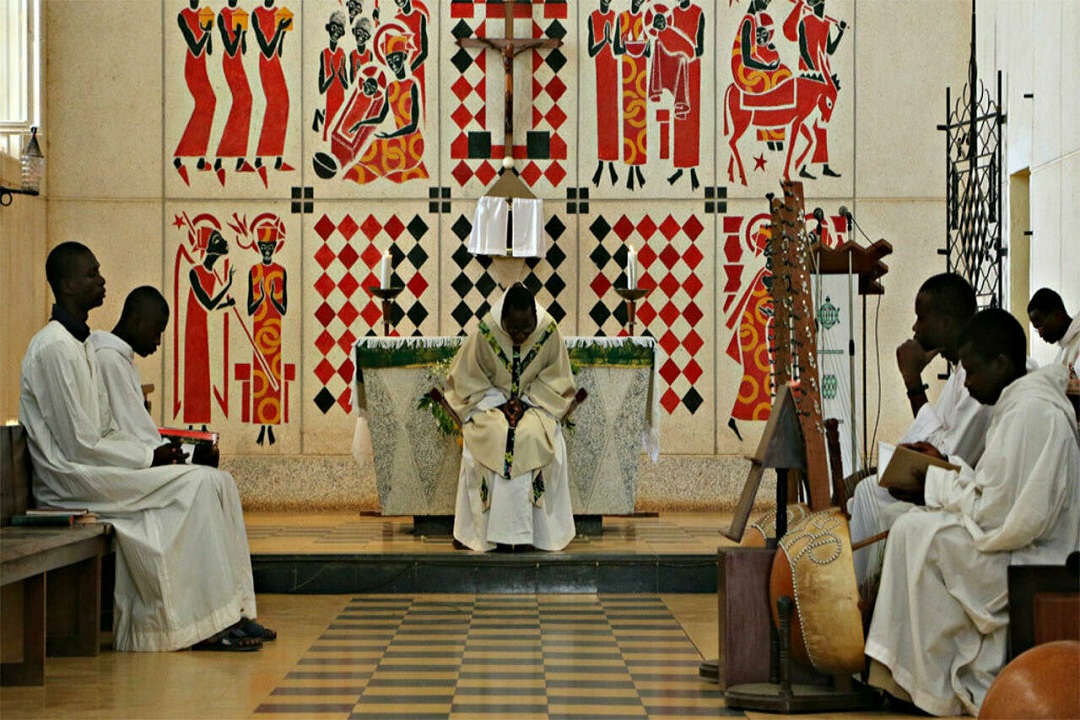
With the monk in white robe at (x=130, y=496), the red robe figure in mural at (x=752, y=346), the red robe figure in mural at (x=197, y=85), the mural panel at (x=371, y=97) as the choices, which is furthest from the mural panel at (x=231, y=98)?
the monk in white robe at (x=130, y=496)

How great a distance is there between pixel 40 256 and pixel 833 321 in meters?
5.98

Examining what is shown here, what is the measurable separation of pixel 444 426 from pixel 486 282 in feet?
7.95

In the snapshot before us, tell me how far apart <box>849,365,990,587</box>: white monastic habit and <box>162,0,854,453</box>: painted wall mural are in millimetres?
5020

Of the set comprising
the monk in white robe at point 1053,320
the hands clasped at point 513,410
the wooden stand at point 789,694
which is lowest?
the wooden stand at point 789,694

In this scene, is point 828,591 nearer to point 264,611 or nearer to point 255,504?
point 264,611

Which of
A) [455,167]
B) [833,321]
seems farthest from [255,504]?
[833,321]

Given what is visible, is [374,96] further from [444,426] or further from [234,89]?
[444,426]

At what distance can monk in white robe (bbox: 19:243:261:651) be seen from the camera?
653cm

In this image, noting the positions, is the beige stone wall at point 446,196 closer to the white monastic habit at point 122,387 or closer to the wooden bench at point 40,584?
the white monastic habit at point 122,387

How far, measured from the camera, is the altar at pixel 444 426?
9.39 m

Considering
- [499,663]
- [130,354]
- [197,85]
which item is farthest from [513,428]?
[197,85]

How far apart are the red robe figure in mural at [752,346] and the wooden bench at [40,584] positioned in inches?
238

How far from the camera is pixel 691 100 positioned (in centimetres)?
1162

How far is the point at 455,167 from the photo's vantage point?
11570 mm
